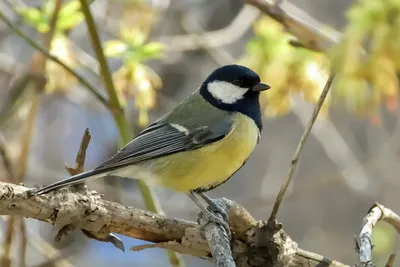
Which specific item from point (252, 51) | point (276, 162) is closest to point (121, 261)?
point (276, 162)

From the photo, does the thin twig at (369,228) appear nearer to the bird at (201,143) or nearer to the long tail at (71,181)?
the bird at (201,143)

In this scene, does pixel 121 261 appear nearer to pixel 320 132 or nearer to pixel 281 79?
pixel 320 132

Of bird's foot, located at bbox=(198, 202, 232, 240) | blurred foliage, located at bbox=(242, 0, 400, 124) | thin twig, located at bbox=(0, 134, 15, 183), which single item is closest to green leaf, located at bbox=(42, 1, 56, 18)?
thin twig, located at bbox=(0, 134, 15, 183)

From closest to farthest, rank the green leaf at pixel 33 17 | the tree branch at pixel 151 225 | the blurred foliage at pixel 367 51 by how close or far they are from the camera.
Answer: the blurred foliage at pixel 367 51, the tree branch at pixel 151 225, the green leaf at pixel 33 17

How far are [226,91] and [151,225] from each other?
0.51 m

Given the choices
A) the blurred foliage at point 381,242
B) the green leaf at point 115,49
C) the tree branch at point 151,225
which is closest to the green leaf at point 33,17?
the green leaf at point 115,49

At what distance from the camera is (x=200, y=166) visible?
121 centimetres

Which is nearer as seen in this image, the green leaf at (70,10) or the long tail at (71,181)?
the long tail at (71,181)

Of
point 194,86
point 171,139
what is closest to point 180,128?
point 171,139

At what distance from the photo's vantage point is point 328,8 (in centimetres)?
263

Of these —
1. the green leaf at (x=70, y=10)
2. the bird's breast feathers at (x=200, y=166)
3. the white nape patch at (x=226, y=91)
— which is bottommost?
the bird's breast feathers at (x=200, y=166)

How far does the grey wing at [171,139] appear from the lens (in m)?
1.21

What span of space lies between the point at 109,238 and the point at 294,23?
0.55 metres

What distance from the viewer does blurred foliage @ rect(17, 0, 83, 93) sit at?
4.20 ft
